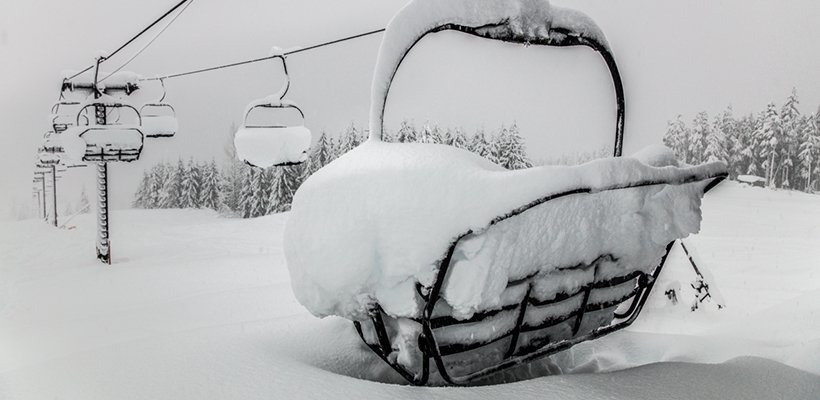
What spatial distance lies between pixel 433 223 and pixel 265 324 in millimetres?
462

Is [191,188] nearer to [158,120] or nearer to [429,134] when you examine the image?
[158,120]

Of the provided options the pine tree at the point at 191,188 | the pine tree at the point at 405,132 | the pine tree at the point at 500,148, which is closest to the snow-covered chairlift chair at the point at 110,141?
the pine tree at the point at 191,188

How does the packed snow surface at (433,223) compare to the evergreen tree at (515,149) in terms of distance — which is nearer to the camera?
the packed snow surface at (433,223)

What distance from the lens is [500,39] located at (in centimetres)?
103

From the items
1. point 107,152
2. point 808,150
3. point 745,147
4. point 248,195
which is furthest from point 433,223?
point 808,150

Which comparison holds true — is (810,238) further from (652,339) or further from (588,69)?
(588,69)

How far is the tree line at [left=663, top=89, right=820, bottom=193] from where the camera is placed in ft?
4.59

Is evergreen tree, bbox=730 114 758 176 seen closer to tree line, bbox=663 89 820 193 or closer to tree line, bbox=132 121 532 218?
tree line, bbox=663 89 820 193

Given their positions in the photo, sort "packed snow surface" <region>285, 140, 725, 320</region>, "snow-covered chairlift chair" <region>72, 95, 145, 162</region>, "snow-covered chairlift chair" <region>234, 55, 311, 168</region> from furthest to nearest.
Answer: "snow-covered chairlift chair" <region>72, 95, 145, 162</region> < "snow-covered chairlift chair" <region>234, 55, 311, 168</region> < "packed snow surface" <region>285, 140, 725, 320</region>

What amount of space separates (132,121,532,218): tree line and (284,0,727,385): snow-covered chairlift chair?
1.30 feet

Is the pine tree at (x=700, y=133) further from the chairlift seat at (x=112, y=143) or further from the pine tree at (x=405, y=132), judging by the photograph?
the chairlift seat at (x=112, y=143)

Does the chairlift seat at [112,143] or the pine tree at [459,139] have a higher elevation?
the pine tree at [459,139]

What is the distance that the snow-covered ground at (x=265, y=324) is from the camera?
84 cm

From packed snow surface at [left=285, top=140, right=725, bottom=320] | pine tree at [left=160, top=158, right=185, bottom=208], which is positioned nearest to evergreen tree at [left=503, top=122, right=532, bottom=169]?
packed snow surface at [left=285, top=140, right=725, bottom=320]
